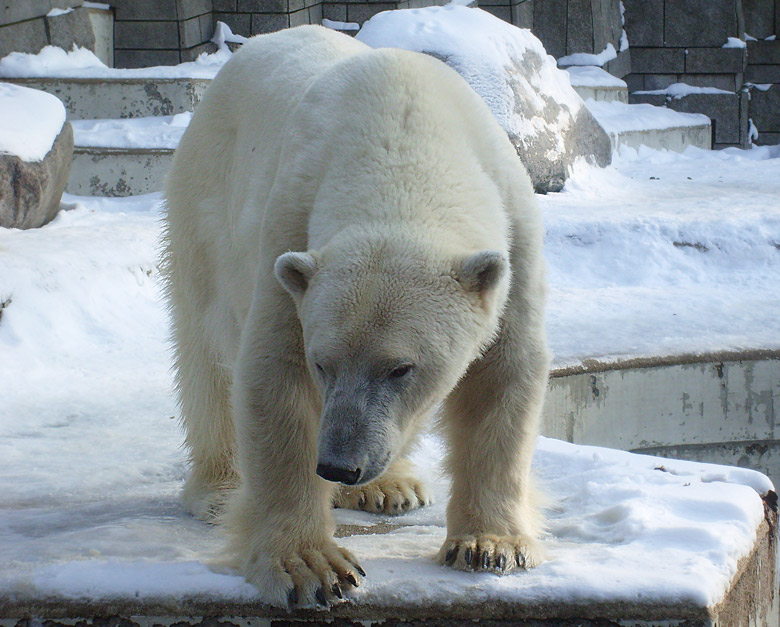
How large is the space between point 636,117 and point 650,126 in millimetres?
360

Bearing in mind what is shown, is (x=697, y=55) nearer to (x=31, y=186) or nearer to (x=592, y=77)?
(x=592, y=77)

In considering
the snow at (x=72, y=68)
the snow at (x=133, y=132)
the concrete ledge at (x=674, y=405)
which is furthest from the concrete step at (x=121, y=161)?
the concrete ledge at (x=674, y=405)

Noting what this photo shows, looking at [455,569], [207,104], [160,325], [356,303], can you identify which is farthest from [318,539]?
[160,325]

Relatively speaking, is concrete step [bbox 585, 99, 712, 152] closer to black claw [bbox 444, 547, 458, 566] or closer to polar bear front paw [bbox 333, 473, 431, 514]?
polar bear front paw [bbox 333, 473, 431, 514]

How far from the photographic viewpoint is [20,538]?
261cm

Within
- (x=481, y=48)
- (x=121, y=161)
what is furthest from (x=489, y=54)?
(x=121, y=161)

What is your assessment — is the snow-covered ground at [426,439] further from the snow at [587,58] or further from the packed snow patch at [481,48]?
the snow at [587,58]

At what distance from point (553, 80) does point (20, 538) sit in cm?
685

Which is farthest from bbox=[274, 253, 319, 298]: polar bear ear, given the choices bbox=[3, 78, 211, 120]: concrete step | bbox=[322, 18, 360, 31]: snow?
bbox=[322, 18, 360, 31]: snow

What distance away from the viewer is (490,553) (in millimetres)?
2305

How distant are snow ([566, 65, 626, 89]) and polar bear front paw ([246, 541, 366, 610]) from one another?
378 inches

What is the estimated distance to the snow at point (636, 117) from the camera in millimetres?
10641

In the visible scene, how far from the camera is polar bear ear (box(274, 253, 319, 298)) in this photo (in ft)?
6.48

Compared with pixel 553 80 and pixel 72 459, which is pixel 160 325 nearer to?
pixel 72 459
